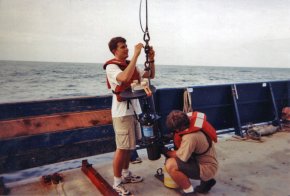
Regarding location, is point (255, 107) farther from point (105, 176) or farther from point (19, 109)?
point (19, 109)

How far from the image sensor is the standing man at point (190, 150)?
118 inches

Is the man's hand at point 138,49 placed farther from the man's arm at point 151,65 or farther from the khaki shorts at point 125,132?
the khaki shorts at point 125,132

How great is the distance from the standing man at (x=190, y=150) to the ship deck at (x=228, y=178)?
15.0 inches

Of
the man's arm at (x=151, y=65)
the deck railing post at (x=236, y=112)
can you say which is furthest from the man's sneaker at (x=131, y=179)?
the deck railing post at (x=236, y=112)

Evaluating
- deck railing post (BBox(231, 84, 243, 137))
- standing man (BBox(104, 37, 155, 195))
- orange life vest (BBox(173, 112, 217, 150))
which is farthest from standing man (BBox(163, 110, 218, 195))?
deck railing post (BBox(231, 84, 243, 137))

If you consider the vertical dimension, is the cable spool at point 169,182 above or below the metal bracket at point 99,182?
below

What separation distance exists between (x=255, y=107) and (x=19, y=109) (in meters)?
5.48

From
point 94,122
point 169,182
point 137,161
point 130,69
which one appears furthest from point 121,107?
point 137,161

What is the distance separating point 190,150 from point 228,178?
1.30 m

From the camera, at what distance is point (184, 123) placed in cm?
299

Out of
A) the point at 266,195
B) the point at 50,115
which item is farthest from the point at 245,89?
the point at 50,115

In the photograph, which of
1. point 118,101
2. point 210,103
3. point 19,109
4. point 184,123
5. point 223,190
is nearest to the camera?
point 184,123

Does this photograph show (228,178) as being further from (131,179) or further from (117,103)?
(117,103)

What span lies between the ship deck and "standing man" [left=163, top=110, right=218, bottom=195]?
0.38 meters
